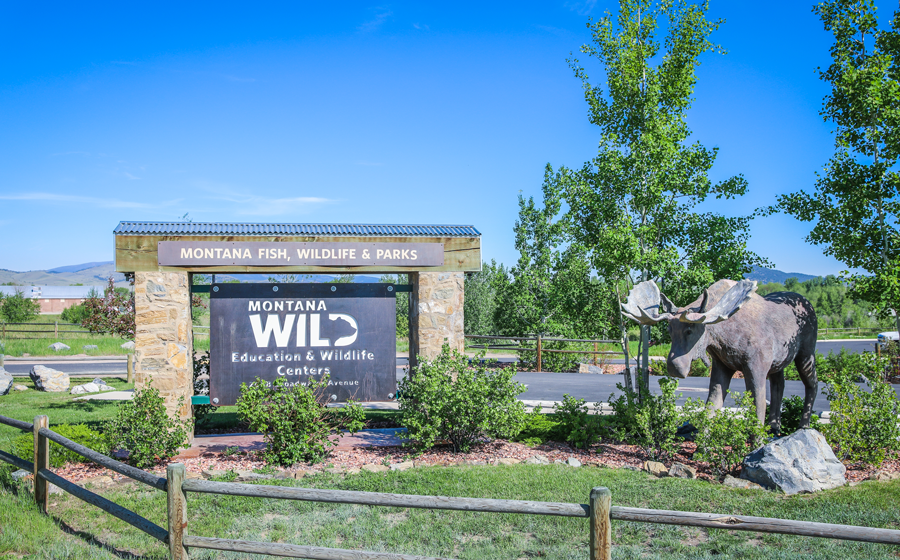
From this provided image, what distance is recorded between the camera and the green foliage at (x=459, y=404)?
8180 mm

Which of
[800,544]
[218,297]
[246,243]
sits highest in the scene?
[246,243]

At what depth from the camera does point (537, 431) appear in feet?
31.4

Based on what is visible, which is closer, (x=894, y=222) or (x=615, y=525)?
(x=615, y=525)

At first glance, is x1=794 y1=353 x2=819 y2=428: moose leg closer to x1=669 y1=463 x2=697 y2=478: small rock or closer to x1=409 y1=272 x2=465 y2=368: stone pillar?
x1=669 y1=463 x2=697 y2=478: small rock

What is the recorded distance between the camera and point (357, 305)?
31.5 ft

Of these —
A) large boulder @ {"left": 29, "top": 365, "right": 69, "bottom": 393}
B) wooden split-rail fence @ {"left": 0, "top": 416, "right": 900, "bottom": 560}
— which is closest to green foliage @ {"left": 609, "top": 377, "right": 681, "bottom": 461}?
wooden split-rail fence @ {"left": 0, "top": 416, "right": 900, "bottom": 560}

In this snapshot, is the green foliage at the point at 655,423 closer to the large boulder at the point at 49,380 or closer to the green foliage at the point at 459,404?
the green foliage at the point at 459,404

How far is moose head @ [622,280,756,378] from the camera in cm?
749

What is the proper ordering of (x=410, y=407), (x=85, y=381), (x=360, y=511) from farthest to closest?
(x=85, y=381)
(x=410, y=407)
(x=360, y=511)

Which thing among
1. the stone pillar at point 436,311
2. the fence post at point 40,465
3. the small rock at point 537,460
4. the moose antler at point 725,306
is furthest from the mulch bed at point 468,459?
the moose antler at point 725,306

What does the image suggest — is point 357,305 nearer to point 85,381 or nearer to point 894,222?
point 894,222

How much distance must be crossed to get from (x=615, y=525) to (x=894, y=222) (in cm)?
708

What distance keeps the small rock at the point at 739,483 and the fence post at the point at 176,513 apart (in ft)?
18.8

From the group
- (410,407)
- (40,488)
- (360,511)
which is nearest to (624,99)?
(410,407)
